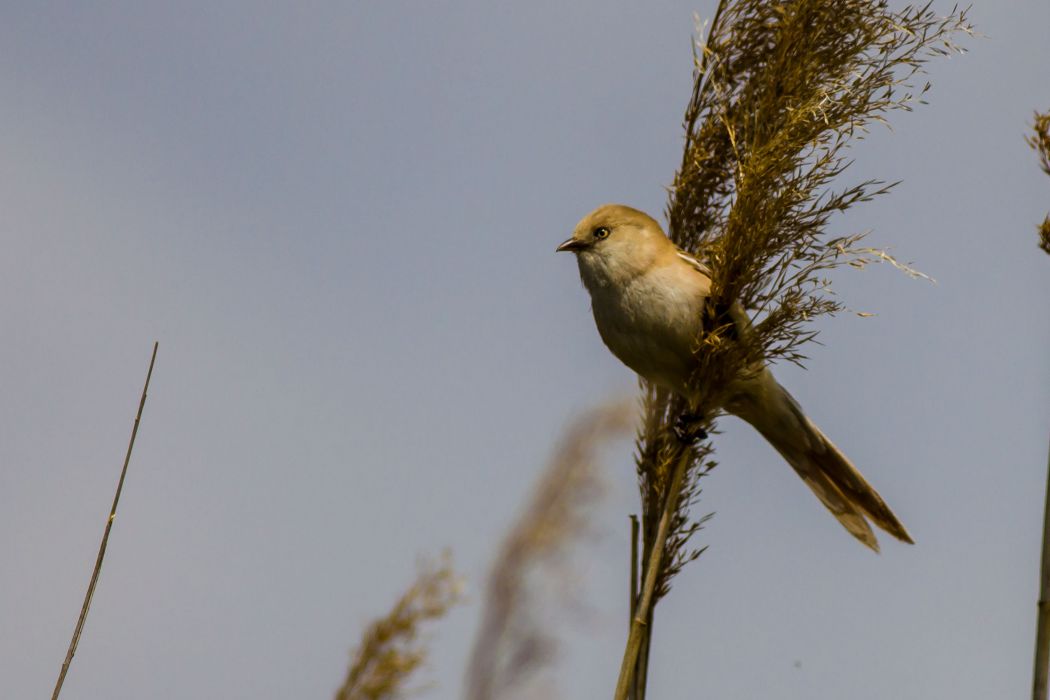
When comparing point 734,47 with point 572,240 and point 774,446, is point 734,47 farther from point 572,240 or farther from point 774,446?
point 774,446

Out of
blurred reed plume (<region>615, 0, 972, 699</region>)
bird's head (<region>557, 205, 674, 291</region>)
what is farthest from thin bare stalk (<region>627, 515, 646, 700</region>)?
bird's head (<region>557, 205, 674, 291</region>)

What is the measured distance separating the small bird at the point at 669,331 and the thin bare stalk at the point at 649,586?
76 cm

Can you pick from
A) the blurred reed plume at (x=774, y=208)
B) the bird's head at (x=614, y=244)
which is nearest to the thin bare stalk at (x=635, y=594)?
the blurred reed plume at (x=774, y=208)

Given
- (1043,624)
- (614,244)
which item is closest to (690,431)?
(1043,624)

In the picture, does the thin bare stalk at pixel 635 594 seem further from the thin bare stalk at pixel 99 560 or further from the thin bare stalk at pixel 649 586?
the thin bare stalk at pixel 99 560

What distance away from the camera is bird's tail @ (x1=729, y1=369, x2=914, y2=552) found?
3.06 meters

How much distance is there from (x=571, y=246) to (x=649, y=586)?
171cm

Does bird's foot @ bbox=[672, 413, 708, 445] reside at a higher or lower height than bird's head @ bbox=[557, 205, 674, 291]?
lower

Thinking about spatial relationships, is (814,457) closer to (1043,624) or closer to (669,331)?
(669,331)

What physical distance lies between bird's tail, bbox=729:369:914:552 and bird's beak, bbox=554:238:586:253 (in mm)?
623

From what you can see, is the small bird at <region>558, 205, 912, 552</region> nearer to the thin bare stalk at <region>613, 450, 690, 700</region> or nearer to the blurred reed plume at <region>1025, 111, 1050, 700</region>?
the thin bare stalk at <region>613, 450, 690, 700</region>

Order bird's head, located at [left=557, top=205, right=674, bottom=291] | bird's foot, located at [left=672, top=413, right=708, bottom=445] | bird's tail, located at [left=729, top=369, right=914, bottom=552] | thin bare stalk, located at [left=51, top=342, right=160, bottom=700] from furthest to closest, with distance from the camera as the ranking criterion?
bird's head, located at [left=557, top=205, right=674, bottom=291] → bird's tail, located at [left=729, top=369, right=914, bottom=552] → bird's foot, located at [left=672, top=413, right=708, bottom=445] → thin bare stalk, located at [left=51, top=342, right=160, bottom=700]

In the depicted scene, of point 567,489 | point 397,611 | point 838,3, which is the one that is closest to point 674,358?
point 838,3

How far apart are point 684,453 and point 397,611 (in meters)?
0.84
